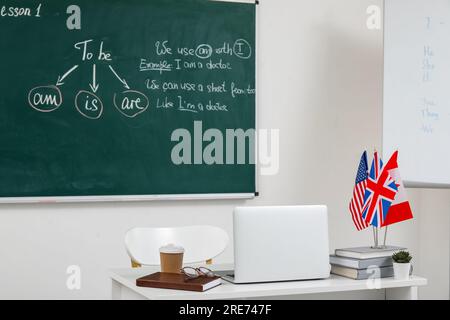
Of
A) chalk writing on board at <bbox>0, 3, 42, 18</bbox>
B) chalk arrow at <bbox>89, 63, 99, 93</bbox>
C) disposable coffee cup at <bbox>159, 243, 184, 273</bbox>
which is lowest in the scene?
disposable coffee cup at <bbox>159, 243, 184, 273</bbox>

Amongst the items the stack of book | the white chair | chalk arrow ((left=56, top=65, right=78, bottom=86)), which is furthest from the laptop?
chalk arrow ((left=56, top=65, right=78, bottom=86))

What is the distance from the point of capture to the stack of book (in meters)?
2.50

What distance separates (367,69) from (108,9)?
164cm

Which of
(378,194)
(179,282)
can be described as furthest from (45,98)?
(378,194)

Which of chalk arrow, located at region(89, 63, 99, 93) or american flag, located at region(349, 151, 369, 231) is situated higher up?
chalk arrow, located at region(89, 63, 99, 93)

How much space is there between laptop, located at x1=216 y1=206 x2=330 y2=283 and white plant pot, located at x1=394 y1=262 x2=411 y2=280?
27 centimetres

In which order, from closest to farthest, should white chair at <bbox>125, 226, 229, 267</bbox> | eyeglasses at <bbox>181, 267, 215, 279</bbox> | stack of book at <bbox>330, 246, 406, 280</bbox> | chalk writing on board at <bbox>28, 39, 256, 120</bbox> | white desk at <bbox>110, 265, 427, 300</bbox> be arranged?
white desk at <bbox>110, 265, 427, 300</bbox> < eyeglasses at <bbox>181, 267, 215, 279</bbox> < stack of book at <bbox>330, 246, 406, 280</bbox> < white chair at <bbox>125, 226, 229, 267</bbox> < chalk writing on board at <bbox>28, 39, 256, 120</bbox>

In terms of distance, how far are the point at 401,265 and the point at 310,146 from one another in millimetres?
1731

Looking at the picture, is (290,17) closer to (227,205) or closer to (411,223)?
(227,205)

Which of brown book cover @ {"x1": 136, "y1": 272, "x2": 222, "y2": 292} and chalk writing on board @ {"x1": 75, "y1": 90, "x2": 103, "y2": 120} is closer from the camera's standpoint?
brown book cover @ {"x1": 136, "y1": 272, "x2": 222, "y2": 292}

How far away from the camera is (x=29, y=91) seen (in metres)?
3.58

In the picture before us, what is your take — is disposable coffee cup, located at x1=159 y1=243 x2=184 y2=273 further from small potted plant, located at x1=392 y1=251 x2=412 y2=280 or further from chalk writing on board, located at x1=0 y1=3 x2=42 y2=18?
chalk writing on board, located at x1=0 y1=3 x2=42 y2=18
